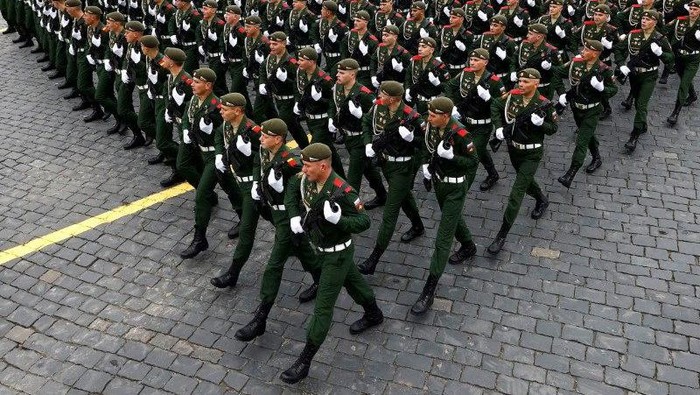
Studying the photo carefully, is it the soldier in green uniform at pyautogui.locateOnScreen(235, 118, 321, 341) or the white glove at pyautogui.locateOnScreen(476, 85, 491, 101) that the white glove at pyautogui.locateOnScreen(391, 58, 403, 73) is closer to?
the white glove at pyautogui.locateOnScreen(476, 85, 491, 101)

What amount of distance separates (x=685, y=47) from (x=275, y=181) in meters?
8.01

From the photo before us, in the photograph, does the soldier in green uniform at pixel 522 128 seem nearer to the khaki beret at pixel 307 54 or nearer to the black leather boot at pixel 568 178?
the black leather boot at pixel 568 178

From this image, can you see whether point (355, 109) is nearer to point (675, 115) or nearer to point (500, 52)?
point (500, 52)

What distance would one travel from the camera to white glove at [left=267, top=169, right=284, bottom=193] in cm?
604

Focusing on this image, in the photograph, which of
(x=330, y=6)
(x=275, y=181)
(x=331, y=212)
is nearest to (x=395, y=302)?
(x=331, y=212)

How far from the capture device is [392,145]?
6.92 meters

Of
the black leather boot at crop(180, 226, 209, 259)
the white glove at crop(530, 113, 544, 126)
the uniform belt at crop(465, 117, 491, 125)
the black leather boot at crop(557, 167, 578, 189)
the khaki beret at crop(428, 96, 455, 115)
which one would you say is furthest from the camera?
the black leather boot at crop(557, 167, 578, 189)

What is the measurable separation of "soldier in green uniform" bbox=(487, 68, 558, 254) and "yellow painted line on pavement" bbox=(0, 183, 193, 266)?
15.2ft

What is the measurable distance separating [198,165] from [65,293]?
2306 millimetres

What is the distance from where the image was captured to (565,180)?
8648 mm

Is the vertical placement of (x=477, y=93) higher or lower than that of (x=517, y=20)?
higher

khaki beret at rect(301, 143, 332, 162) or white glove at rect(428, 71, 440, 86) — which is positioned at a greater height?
khaki beret at rect(301, 143, 332, 162)

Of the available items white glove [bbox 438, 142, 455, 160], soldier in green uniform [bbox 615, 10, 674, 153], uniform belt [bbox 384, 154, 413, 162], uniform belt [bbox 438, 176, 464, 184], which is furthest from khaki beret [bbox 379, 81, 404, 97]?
soldier in green uniform [bbox 615, 10, 674, 153]

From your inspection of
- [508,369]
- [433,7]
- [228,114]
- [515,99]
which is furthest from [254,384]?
[433,7]
